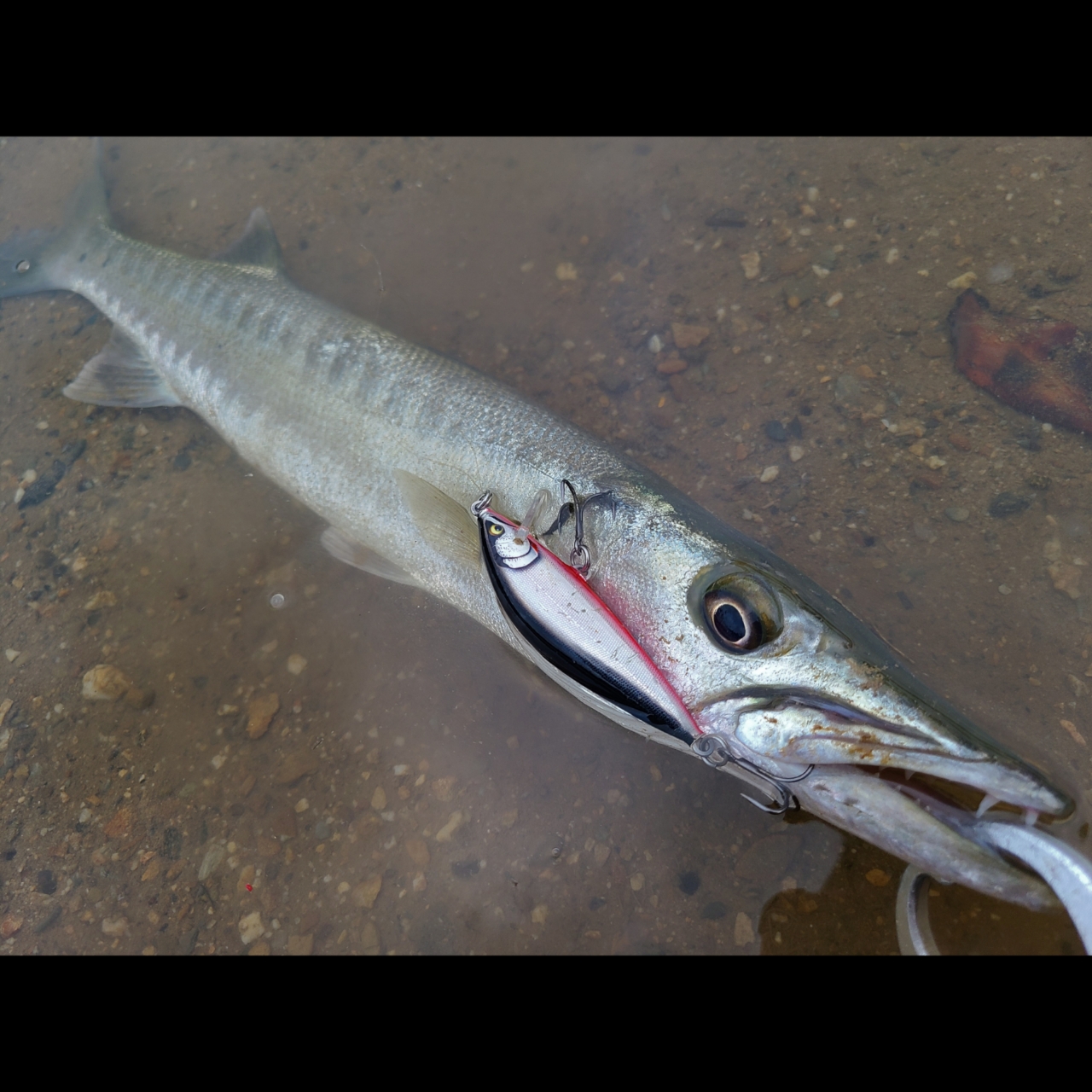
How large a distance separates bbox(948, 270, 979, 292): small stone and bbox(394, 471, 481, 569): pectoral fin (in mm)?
2946

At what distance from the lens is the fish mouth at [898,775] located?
Answer: 1.78 m

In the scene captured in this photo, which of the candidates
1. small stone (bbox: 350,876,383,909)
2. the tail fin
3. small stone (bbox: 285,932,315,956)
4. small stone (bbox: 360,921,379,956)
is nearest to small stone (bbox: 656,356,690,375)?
small stone (bbox: 350,876,383,909)

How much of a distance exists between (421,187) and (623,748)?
435 cm

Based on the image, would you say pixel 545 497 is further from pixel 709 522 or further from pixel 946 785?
pixel 946 785

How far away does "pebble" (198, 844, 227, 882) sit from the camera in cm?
294

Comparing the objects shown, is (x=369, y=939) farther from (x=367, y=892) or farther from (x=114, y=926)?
(x=114, y=926)

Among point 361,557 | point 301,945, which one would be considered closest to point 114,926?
point 301,945

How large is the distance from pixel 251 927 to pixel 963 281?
15.7 feet

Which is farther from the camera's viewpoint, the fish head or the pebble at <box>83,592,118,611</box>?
the pebble at <box>83,592,118,611</box>

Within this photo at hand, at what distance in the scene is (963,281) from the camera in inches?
139

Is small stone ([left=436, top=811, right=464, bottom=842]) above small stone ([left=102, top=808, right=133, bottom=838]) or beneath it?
above

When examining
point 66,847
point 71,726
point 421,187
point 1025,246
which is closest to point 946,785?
point 1025,246

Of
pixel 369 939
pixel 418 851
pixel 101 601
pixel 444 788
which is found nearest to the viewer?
pixel 369 939

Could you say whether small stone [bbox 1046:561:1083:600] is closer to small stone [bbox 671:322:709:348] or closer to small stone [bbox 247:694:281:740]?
small stone [bbox 671:322:709:348]
